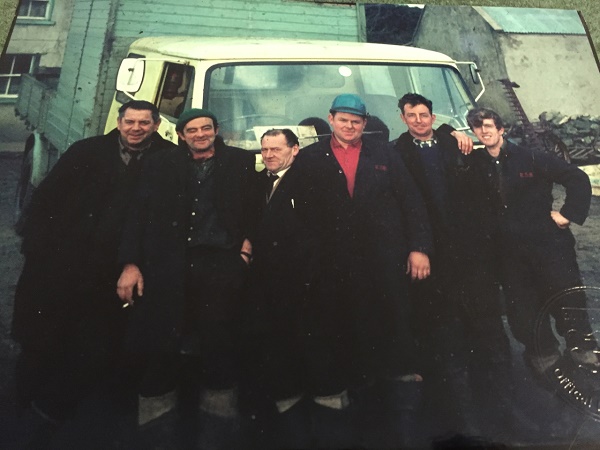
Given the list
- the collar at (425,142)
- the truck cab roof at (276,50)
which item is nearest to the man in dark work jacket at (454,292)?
the collar at (425,142)

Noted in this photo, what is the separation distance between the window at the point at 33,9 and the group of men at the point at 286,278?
2.19 feet

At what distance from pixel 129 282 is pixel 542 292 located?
1.79 meters

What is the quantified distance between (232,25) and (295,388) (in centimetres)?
169

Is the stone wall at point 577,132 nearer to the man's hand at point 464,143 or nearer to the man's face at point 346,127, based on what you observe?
the man's hand at point 464,143

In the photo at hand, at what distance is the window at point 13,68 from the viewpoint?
2.36 meters

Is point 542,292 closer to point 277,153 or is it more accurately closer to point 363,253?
point 363,253

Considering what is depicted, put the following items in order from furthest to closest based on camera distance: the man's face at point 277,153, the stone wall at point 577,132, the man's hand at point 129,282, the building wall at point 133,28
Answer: the stone wall at point 577,132
the building wall at point 133,28
the man's face at point 277,153
the man's hand at point 129,282

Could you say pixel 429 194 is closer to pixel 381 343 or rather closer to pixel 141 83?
pixel 381 343

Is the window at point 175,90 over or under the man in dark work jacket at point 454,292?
over

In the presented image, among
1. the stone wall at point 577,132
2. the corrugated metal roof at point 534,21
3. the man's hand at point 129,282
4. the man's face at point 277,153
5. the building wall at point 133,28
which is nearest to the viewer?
the man's hand at point 129,282

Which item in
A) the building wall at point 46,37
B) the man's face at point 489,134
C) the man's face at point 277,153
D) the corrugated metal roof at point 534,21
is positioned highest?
the corrugated metal roof at point 534,21

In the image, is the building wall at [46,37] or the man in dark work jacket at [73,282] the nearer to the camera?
the man in dark work jacket at [73,282]

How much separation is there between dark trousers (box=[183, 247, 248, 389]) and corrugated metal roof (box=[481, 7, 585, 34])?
1.83 m

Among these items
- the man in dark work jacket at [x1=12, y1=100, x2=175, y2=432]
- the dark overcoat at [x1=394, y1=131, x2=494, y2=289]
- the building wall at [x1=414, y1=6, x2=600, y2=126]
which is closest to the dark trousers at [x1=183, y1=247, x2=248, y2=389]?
the man in dark work jacket at [x1=12, y1=100, x2=175, y2=432]
